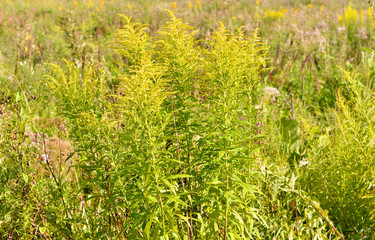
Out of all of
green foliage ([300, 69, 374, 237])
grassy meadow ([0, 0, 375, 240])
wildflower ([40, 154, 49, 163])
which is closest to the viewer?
grassy meadow ([0, 0, 375, 240])

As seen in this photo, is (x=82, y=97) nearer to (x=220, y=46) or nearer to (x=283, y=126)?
(x=220, y=46)

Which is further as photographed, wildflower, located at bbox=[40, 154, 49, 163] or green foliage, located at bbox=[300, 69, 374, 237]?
wildflower, located at bbox=[40, 154, 49, 163]

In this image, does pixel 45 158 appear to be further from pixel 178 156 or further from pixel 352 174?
pixel 352 174

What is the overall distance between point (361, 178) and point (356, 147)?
20 cm

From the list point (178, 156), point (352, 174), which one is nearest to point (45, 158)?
point (178, 156)

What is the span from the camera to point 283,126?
3041 millimetres

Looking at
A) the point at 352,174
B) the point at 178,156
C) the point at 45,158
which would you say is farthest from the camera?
the point at 45,158

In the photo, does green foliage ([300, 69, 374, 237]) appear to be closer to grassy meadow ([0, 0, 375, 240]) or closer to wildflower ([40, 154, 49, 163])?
grassy meadow ([0, 0, 375, 240])

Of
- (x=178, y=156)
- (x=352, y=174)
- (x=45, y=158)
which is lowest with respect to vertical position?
(x=352, y=174)

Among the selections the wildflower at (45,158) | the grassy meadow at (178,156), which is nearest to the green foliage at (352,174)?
the grassy meadow at (178,156)

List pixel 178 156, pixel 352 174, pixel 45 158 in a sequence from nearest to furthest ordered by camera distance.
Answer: pixel 178 156 → pixel 352 174 → pixel 45 158

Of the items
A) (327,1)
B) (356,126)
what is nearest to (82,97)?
(356,126)

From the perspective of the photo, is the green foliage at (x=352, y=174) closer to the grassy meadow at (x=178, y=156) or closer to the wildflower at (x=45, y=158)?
the grassy meadow at (x=178, y=156)

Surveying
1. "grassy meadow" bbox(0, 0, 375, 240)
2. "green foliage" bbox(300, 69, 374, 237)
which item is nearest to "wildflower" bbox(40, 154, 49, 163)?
"grassy meadow" bbox(0, 0, 375, 240)
